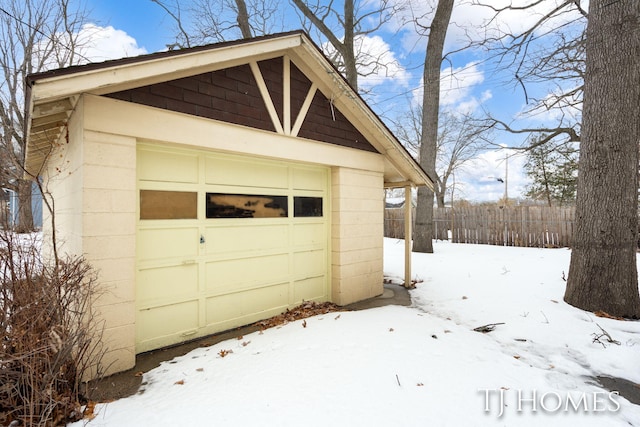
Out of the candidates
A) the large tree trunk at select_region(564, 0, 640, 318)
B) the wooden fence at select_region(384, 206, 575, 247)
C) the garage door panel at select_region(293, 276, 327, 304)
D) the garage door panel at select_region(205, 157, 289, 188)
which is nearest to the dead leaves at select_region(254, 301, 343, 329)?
the garage door panel at select_region(293, 276, 327, 304)

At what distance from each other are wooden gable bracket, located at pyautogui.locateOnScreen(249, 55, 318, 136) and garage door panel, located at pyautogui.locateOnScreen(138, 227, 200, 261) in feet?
6.40

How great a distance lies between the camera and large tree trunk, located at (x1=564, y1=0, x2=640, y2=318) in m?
4.64

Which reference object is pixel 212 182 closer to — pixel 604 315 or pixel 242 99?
pixel 242 99

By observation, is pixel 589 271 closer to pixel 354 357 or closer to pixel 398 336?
pixel 398 336

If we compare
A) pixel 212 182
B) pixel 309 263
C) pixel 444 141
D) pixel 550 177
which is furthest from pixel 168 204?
pixel 444 141

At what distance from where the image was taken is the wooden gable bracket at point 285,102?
4.36m

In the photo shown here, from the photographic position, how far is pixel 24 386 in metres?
2.07

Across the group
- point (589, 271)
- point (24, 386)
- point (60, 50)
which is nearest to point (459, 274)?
point (589, 271)

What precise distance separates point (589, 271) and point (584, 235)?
1.90 ft

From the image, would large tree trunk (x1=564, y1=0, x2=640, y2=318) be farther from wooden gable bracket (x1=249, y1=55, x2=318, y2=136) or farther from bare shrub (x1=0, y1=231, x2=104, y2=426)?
bare shrub (x1=0, y1=231, x2=104, y2=426)

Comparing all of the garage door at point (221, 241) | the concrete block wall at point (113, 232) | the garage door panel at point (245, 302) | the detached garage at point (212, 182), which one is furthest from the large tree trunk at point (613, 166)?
the concrete block wall at point (113, 232)

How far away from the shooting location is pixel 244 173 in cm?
449

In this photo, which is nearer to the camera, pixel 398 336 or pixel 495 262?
pixel 398 336

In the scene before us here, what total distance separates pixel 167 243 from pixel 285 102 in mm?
2636
